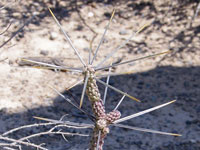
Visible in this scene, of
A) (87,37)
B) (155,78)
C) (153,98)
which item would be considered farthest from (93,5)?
(153,98)

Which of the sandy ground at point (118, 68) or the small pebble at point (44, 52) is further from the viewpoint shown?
the small pebble at point (44, 52)

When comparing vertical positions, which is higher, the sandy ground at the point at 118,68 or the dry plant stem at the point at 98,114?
the sandy ground at the point at 118,68

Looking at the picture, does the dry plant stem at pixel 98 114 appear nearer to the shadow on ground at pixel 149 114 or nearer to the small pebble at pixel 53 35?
the shadow on ground at pixel 149 114

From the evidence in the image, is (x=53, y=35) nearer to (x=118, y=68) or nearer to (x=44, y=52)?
(x=44, y=52)

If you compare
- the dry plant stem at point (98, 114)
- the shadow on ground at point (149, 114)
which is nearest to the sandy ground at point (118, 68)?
the shadow on ground at point (149, 114)

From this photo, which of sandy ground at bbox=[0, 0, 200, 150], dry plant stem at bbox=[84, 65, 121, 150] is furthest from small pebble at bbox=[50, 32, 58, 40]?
dry plant stem at bbox=[84, 65, 121, 150]

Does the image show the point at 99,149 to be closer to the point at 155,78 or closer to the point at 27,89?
the point at 27,89

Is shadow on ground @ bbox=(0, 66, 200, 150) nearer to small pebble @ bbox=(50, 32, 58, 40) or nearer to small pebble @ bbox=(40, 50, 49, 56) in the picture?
small pebble @ bbox=(40, 50, 49, 56)

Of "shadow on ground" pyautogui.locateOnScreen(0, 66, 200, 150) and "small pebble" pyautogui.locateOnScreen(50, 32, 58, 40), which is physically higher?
"small pebble" pyautogui.locateOnScreen(50, 32, 58, 40)

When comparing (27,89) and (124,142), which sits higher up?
(27,89)
